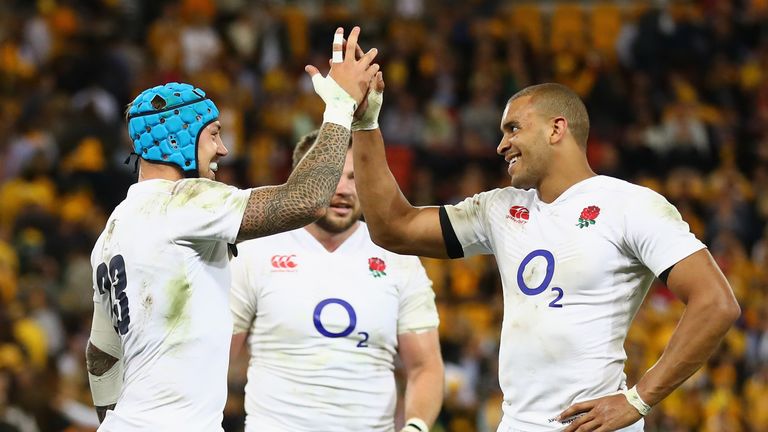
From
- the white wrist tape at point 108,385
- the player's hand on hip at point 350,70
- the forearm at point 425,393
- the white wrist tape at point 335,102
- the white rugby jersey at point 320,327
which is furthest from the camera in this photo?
the forearm at point 425,393

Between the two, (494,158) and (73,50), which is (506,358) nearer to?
(494,158)

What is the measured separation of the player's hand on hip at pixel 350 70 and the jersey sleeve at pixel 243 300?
1.59 meters

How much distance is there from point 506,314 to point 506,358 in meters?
0.22

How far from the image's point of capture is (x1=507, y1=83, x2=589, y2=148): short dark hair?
5609mm

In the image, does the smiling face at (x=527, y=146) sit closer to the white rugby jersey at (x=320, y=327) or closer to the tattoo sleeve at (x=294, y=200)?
the tattoo sleeve at (x=294, y=200)

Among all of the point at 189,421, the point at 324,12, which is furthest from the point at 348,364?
the point at 324,12

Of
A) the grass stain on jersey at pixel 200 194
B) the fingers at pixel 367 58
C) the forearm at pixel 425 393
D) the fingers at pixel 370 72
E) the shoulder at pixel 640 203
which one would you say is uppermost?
the fingers at pixel 367 58

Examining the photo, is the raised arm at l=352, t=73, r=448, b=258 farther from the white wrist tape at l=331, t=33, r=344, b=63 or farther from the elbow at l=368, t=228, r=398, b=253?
the white wrist tape at l=331, t=33, r=344, b=63

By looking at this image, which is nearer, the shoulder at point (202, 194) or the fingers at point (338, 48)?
the shoulder at point (202, 194)

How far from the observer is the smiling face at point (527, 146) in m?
5.55

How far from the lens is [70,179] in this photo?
47.4 ft

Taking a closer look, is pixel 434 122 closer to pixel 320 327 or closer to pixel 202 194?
pixel 320 327

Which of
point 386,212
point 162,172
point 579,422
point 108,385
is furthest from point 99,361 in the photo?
point 579,422

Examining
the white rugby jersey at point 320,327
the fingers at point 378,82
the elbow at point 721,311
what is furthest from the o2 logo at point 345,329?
the elbow at point 721,311
